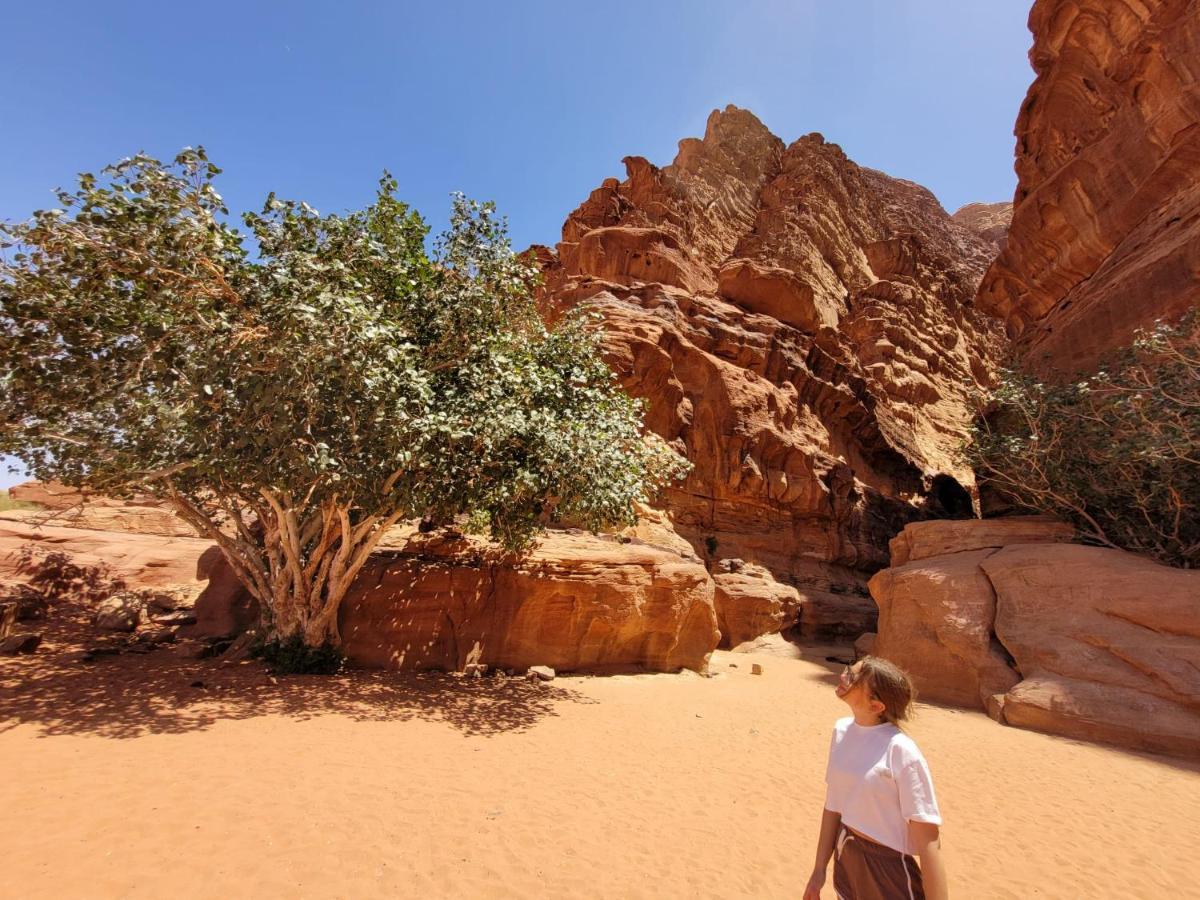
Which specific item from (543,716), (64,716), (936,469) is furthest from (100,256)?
(936,469)

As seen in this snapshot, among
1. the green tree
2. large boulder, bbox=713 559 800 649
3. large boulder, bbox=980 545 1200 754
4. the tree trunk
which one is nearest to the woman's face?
the green tree

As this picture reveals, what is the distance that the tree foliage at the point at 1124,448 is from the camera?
48.7 feet

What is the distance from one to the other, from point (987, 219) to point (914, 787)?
129 meters

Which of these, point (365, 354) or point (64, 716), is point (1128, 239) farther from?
point (64, 716)

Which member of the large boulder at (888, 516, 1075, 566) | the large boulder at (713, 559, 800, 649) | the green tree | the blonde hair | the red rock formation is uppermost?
the green tree

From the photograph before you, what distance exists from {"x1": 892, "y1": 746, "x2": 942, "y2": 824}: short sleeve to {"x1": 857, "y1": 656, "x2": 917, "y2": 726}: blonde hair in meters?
0.25

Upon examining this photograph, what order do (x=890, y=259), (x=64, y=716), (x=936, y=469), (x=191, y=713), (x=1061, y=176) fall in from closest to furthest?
(x=64, y=716) → (x=191, y=713) → (x=1061, y=176) → (x=936, y=469) → (x=890, y=259)

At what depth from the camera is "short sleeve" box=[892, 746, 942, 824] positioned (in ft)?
8.85

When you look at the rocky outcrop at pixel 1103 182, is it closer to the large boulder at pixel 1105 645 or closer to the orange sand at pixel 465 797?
the large boulder at pixel 1105 645

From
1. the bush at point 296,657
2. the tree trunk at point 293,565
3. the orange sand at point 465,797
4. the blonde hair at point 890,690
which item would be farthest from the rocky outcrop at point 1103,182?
the bush at point 296,657

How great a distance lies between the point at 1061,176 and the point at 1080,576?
27.2m

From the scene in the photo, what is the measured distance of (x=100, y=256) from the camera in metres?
9.18

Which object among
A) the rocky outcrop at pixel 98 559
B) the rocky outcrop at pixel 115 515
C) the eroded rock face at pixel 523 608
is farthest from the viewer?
the rocky outcrop at pixel 115 515

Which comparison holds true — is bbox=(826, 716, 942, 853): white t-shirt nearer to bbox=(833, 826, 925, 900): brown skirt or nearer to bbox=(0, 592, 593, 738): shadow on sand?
bbox=(833, 826, 925, 900): brown skirt
